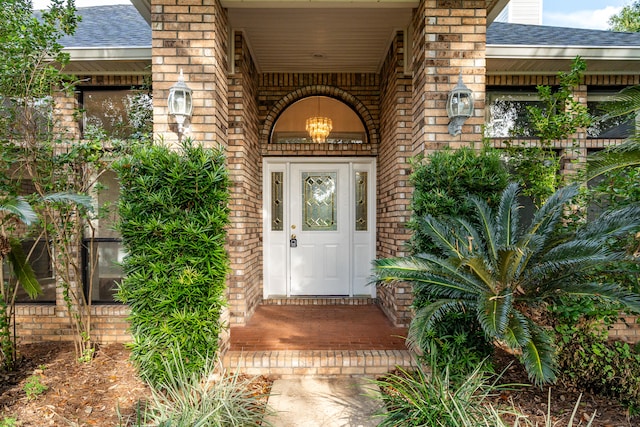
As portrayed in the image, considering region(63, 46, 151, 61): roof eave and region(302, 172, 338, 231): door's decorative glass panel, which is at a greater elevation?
region(63, 46, 151, 61): roof eave

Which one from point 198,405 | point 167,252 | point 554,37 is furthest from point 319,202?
point 554,37

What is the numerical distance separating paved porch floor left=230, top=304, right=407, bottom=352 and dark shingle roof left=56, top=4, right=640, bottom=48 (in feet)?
11.9

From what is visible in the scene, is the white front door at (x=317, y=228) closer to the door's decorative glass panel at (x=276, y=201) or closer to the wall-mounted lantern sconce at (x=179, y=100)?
the door's decorative glass panel at (x=276, y=201)

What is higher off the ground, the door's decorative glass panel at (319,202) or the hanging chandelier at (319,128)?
the hanging chandelier at (319,128)

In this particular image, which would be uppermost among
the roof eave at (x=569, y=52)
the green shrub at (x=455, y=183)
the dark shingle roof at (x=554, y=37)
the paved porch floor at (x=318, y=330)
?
the dark shingle roof at (x=554, y=37)

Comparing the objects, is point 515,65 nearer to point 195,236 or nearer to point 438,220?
point 438,220

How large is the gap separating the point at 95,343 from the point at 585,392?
15.2 feet

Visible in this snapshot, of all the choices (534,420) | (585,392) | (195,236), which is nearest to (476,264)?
(534,420)

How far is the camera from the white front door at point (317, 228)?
5316 mm

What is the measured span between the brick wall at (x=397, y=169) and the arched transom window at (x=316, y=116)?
71cm

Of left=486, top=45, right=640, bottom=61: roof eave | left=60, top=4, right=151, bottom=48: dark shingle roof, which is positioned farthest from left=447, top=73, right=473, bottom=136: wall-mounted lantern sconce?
left=60, top=4, right=151, bottom=48: dark shingle roof

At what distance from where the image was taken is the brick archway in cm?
519

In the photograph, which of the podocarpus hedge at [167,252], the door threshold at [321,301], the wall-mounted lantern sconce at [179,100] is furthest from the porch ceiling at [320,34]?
the door threshold at [321,301]

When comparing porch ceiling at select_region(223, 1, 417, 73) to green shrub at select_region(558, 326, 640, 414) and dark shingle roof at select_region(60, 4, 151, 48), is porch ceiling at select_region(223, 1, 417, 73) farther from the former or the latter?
green shrub at select_region(558, 326, 640, 414)
